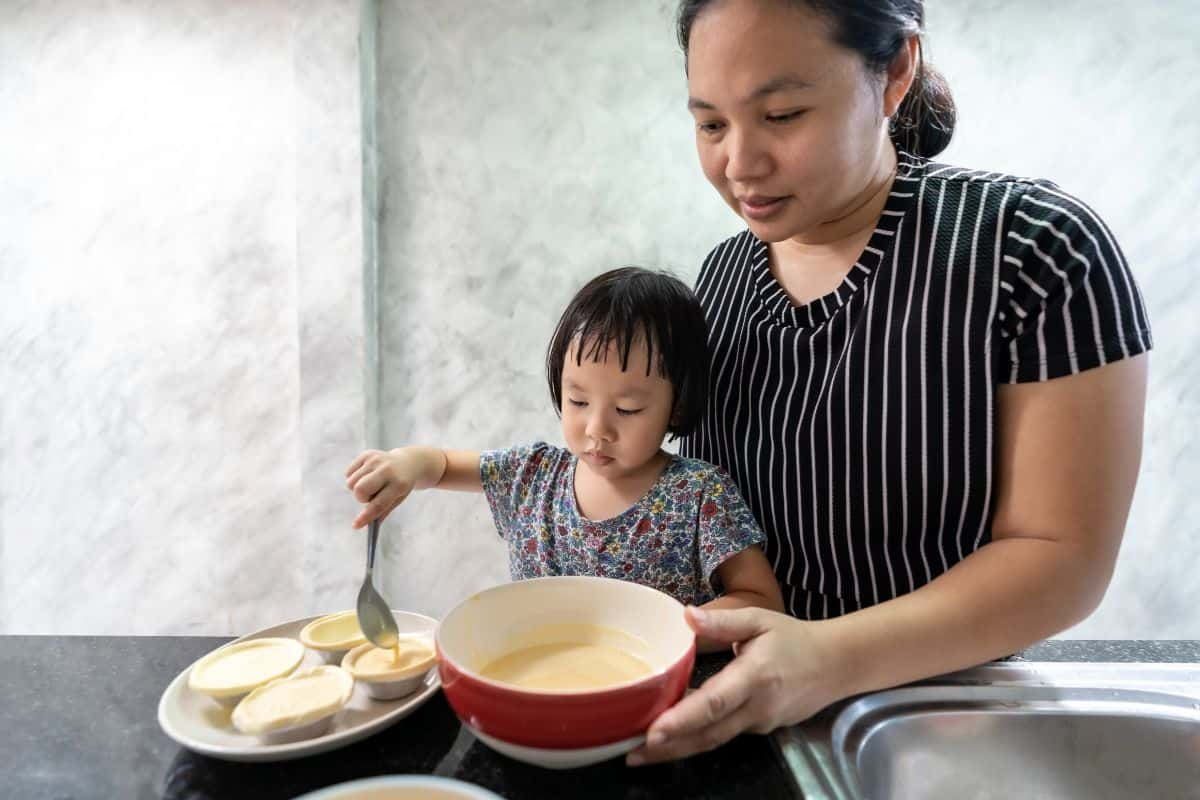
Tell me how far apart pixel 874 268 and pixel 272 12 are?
7.23 ft

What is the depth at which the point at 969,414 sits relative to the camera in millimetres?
953

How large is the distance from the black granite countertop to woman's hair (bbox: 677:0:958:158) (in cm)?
81

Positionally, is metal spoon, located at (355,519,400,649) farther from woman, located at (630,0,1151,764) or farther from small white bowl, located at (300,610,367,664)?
woman, located at (630,0,1151,764)

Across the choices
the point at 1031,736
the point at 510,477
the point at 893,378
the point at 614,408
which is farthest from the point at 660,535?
the point at 1031,736

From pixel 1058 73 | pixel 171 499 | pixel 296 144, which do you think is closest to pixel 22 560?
pixel 171 499

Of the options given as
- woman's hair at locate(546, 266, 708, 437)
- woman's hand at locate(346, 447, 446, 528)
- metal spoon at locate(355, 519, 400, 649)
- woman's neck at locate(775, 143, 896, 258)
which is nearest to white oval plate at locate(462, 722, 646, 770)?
metal spoon at locate(355, 519, 400, 649)

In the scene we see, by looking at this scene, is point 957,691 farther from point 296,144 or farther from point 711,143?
point 296,144

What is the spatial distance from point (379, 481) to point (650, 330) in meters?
0.48

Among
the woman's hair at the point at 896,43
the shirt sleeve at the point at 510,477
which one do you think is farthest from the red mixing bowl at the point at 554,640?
the woman's hair at the point at 896,43

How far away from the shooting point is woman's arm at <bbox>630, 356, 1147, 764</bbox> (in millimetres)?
769

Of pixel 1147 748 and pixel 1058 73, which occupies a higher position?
pixel 1058 73

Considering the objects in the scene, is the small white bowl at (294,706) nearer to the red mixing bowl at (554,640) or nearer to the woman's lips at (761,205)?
the red mixing bowl at (554,640)

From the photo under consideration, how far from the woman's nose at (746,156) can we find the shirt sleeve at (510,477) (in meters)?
0.63

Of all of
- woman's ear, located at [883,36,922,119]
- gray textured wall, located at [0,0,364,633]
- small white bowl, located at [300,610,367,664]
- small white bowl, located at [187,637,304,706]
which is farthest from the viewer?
gray textured wall, located at [0,0,364,633]
